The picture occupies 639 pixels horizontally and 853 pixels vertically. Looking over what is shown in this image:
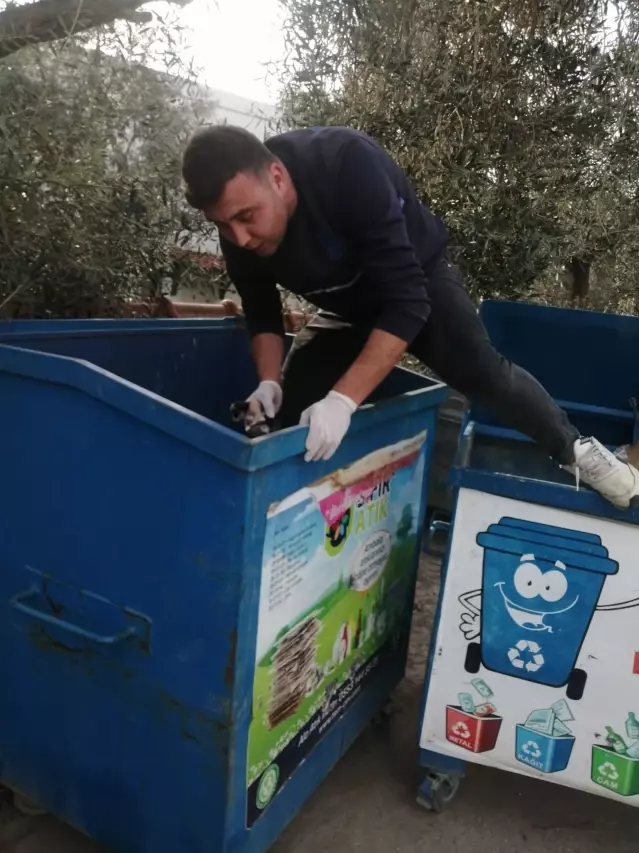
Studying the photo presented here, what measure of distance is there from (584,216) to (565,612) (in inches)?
83.5

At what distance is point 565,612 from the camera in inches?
72.7

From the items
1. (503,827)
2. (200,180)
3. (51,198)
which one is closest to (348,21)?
(51,198)

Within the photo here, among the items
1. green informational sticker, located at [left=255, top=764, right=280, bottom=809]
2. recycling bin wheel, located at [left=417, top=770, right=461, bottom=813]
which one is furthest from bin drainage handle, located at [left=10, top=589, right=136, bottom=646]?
recycling bin wheel, located at [left=417, top=770, right=461, bottom=813]

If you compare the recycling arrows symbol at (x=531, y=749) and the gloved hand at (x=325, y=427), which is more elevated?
the gloved hand at (x=325, y=427)

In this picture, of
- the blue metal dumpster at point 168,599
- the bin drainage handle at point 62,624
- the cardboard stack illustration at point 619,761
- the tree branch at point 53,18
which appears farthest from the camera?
the tree branch at point 53,18

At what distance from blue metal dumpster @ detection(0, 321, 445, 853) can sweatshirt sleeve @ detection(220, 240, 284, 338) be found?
0.51 m

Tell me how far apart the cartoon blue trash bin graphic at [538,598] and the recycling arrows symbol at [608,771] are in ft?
0.71

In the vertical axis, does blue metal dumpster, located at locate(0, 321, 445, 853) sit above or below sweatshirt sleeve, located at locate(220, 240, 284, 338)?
below

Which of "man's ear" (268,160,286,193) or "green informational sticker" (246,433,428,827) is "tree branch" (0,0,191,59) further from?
"green informational sticker" (246,433,428,827)

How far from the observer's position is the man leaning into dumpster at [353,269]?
1688 mm

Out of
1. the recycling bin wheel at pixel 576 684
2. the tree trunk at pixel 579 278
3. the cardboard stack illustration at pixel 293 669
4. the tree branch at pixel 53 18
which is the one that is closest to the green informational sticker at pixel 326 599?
the cardboard stack illustration at pixel 293 669

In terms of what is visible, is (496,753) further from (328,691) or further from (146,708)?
(146,708)

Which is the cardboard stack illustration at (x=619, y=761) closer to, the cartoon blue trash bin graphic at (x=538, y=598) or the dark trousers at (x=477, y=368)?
the cartoon blue trash bin graphic at (x=538, y=598)

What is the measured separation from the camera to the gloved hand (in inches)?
59.0
